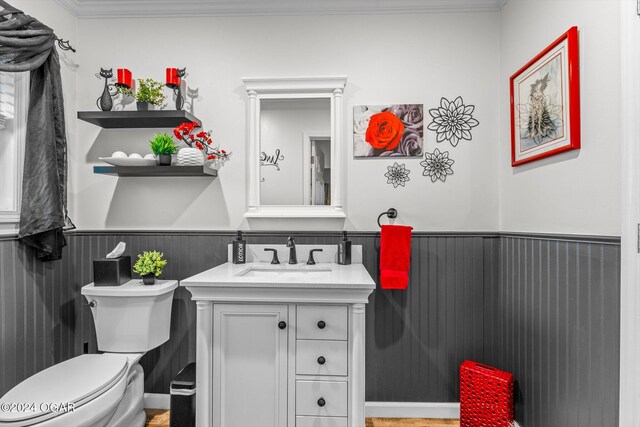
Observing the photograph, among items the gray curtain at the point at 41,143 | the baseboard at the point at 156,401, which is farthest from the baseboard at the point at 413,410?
the gray curtain at the point at 41,143

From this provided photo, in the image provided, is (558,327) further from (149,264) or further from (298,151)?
(149,264)

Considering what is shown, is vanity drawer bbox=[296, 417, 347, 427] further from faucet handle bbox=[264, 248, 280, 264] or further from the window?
the window

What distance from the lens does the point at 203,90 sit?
234 cm

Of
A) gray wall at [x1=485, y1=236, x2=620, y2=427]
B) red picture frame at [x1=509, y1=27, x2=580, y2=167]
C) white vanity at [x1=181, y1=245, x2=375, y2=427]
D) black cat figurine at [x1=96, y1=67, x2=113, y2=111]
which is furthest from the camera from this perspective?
black cat figurine at [x1=96, y1=67, x2=113, y2=111]

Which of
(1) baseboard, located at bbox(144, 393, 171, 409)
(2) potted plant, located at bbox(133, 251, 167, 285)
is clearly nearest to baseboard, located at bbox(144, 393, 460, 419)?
(1) baseboard, located at bbox(144, 393, 171, 409)

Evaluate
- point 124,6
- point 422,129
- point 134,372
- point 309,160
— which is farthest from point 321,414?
point 124,6

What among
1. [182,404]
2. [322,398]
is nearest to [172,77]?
[182,404]

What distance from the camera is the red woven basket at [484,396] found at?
6.26 ft

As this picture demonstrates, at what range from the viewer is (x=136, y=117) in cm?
Answer: 216

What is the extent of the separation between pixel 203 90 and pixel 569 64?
1.93 meters

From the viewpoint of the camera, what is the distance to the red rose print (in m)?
2.27

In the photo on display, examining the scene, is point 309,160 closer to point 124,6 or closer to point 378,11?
point 378,11

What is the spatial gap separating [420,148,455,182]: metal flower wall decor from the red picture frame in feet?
1.15

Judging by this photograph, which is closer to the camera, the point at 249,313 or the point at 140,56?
the point at 249,313
